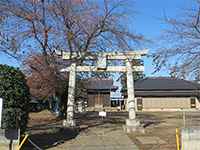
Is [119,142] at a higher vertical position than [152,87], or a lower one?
lower

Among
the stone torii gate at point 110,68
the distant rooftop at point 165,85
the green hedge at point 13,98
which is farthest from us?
the distant rooftop at point 165,85

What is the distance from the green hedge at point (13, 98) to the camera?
13.1 m

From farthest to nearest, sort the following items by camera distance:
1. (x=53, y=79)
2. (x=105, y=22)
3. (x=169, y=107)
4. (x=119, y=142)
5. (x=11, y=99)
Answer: (x=169, y=107) < (x=53, y=79) < (x=105, y=22) < (x=119, y=142) < (x=11, y=99)

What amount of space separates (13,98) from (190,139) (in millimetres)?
6354

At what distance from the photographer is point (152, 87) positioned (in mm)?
60438

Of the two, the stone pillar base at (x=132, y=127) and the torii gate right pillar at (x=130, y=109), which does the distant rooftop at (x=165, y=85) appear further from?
the stone pillar base at (x=132, y=127)

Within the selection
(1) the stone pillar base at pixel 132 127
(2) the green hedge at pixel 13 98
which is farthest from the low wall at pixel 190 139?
(1) the stone pillar base at pixel 132 127

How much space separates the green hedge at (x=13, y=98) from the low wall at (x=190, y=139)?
5727 millimetres

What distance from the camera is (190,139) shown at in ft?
44.2

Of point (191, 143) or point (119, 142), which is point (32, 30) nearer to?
point (119, 142)

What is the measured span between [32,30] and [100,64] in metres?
4.76

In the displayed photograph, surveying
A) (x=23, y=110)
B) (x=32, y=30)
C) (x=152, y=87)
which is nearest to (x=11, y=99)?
(x=23, y=110)

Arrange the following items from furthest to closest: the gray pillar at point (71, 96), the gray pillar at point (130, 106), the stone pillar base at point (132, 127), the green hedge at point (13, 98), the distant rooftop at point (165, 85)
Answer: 1. the distant rooftop at point (165, 85)
2. the gray pillar at point (71, 96)
3. the gray pillar at point (130, 106)
4. the stone pillar base at point (132, 127)
5. the green hedge at point (13, 98)

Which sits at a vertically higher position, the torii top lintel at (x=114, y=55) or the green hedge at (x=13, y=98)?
the torii top lintel at (x=114, y=55)
